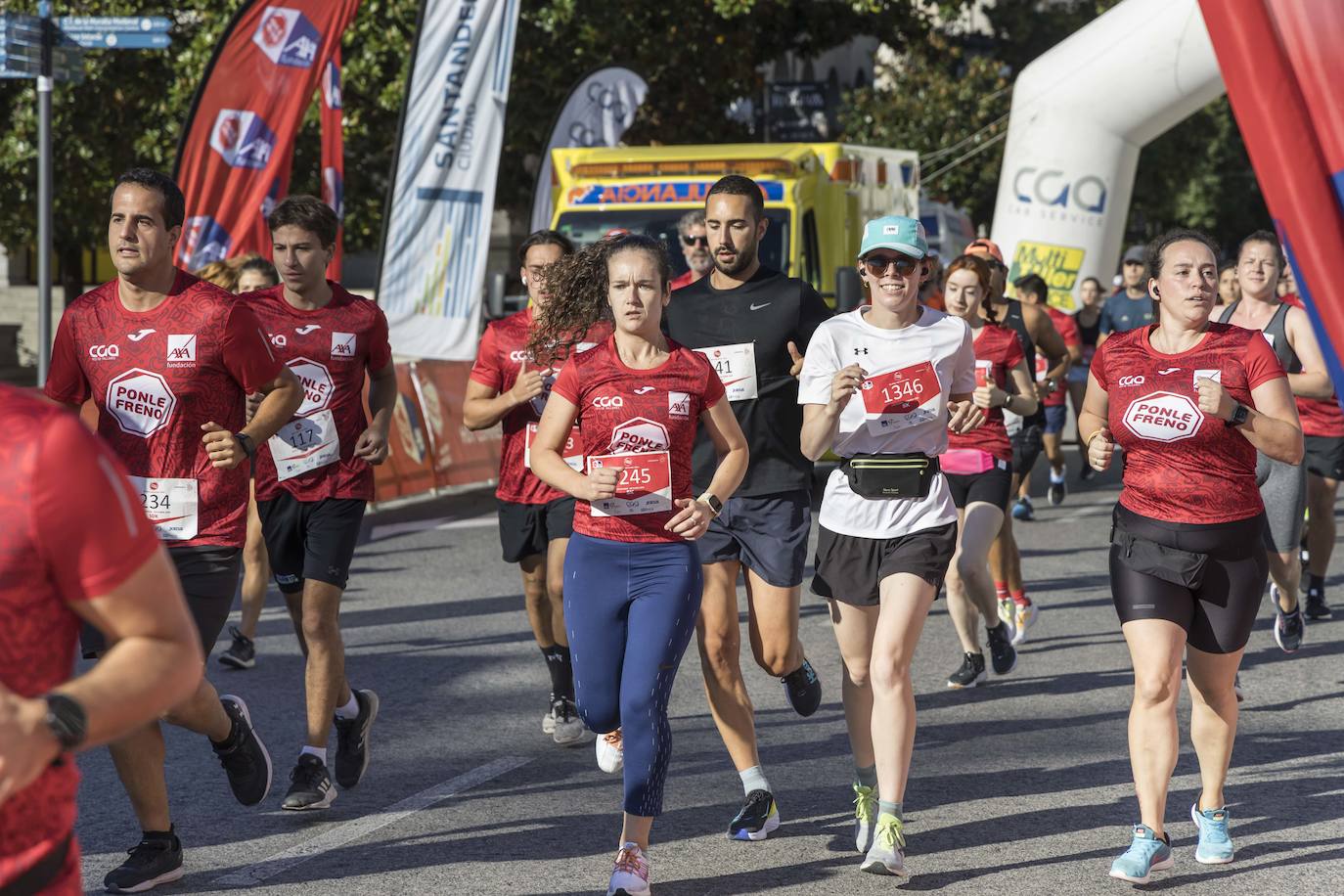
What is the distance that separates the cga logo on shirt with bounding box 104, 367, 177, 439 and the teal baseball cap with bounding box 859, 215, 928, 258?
214 centimetres

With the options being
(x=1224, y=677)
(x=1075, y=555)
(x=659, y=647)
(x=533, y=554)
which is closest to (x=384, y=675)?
(x=533, y=554)

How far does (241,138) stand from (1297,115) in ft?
36.3

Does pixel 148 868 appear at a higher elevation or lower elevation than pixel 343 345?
lower

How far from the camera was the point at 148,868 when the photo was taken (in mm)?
5051

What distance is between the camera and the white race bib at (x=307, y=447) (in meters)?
6.18

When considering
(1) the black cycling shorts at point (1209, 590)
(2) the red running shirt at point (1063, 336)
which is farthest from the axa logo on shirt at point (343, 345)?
(2) the red running shirt at point (1063, 336)

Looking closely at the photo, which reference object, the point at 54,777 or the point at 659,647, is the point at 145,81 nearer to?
the point at 659,647

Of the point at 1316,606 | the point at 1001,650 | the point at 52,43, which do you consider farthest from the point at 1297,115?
the point at 52,43

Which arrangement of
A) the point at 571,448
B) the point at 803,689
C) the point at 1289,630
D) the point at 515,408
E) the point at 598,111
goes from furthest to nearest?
the point at 598,111 < the point at 1289,630 < the point at 515,408 < the point at 571,448 < the point at 803,689

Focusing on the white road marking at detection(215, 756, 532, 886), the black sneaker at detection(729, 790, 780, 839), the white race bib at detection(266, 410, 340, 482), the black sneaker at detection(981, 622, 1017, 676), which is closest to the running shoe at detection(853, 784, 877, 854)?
the black sneaker at detection(729, 790, 780, 839)

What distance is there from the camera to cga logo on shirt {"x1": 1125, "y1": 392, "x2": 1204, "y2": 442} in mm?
5309

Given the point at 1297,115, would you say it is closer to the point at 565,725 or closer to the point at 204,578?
the point at 204,578

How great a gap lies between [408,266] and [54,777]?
12197 millimetres

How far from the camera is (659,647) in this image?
501 centimetres
